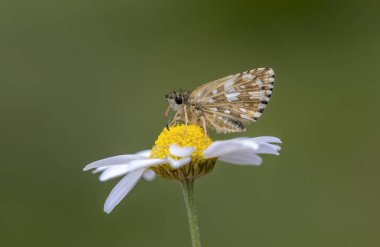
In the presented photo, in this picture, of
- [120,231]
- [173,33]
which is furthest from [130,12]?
[120,231]

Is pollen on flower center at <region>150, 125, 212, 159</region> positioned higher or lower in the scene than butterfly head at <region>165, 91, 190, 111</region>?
lower

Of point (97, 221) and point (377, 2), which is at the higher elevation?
point (377, 2)

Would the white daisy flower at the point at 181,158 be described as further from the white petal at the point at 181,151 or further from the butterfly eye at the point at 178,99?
the butterfly eye at the point at 178,99

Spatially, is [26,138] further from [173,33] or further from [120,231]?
[173,33]

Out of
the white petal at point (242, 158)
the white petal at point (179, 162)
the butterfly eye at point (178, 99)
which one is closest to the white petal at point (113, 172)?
the white petal at point (179, 162)

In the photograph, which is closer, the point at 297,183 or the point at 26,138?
the point at 297,183

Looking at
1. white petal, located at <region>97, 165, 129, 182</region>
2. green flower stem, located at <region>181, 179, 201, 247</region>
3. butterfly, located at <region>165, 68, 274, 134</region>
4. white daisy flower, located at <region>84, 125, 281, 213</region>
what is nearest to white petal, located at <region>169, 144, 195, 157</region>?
white daisy flower, located at <region>84, 125, 281, 213</region>

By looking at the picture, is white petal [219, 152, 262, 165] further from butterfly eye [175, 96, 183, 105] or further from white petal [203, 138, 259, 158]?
butterfly eye [175, 96, 183, 105]
